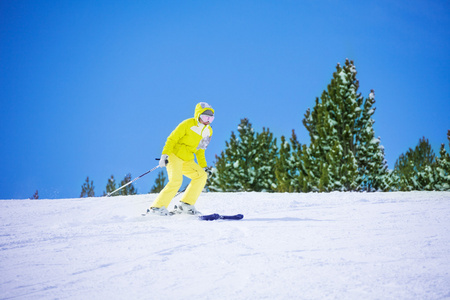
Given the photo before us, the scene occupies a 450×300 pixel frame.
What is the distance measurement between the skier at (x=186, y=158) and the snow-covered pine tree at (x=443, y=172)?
14192 mm

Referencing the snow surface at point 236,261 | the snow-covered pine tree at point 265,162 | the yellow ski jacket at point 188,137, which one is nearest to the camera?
the snow surface at point 236,261

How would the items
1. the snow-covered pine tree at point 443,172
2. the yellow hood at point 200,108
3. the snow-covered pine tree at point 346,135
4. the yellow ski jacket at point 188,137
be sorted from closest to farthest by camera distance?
the yellow ski jacket at point 188,137, the yellow hood at point 200,108, the snow-covered pine tree at point 443,172, the snow-covered pine tree at point 346,135

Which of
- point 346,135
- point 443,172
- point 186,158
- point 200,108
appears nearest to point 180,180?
point 186,158

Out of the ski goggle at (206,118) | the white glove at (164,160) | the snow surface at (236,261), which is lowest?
the snow surface at (236,261)

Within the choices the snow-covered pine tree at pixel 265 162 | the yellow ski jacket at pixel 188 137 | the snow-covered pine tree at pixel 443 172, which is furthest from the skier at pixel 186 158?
the snow-covered pine tree at pixel 265 162

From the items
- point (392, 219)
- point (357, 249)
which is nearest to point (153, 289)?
point (357, 249)

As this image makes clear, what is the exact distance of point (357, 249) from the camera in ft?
9.53

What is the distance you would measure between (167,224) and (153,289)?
2599 millimetres

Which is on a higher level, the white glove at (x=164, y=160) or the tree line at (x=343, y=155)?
the tree line at (x=343, y=155)

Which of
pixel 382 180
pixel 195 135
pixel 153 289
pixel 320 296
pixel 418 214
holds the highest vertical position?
pixel 382 180

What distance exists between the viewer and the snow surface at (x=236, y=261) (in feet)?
6.77

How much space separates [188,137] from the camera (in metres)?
6.35

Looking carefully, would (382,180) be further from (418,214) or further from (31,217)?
(31,217)

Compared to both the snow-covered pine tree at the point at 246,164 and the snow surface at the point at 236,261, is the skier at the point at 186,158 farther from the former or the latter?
the snow-covered pine tree at the point at 246,164
